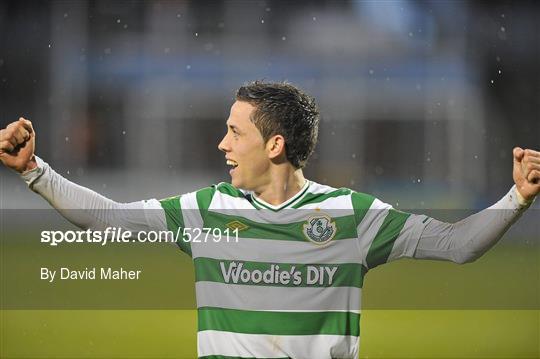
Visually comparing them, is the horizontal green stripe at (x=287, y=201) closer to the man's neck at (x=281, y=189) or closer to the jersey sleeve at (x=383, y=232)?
the man's neck at (x=281, y=189)

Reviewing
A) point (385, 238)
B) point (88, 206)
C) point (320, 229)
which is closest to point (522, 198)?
point (385, 238)

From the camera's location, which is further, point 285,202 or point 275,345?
point 285,202

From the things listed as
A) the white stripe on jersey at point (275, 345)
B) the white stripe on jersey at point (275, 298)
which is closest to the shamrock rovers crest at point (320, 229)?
the white stripe on jersey at point (275, 298)

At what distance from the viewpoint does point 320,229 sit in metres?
1.95

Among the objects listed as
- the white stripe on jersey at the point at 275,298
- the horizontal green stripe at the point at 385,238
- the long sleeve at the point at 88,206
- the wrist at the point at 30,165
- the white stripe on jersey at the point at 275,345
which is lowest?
the white stripe on jersey at the point at 275,345

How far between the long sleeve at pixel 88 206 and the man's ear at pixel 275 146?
279mm

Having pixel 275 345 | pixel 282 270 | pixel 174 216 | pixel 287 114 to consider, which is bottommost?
pixel 275 345

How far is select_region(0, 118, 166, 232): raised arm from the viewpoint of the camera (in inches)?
72.1

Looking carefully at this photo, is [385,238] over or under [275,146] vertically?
under

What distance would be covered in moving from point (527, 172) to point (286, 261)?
1.80 feet

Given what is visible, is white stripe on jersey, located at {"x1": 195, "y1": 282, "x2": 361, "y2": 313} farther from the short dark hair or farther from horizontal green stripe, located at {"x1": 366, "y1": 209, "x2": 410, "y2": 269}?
the short dark hair

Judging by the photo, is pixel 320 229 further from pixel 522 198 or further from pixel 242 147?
pixel 522 198

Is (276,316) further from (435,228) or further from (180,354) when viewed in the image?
(180,354)

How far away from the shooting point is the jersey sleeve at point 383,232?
1938mm
